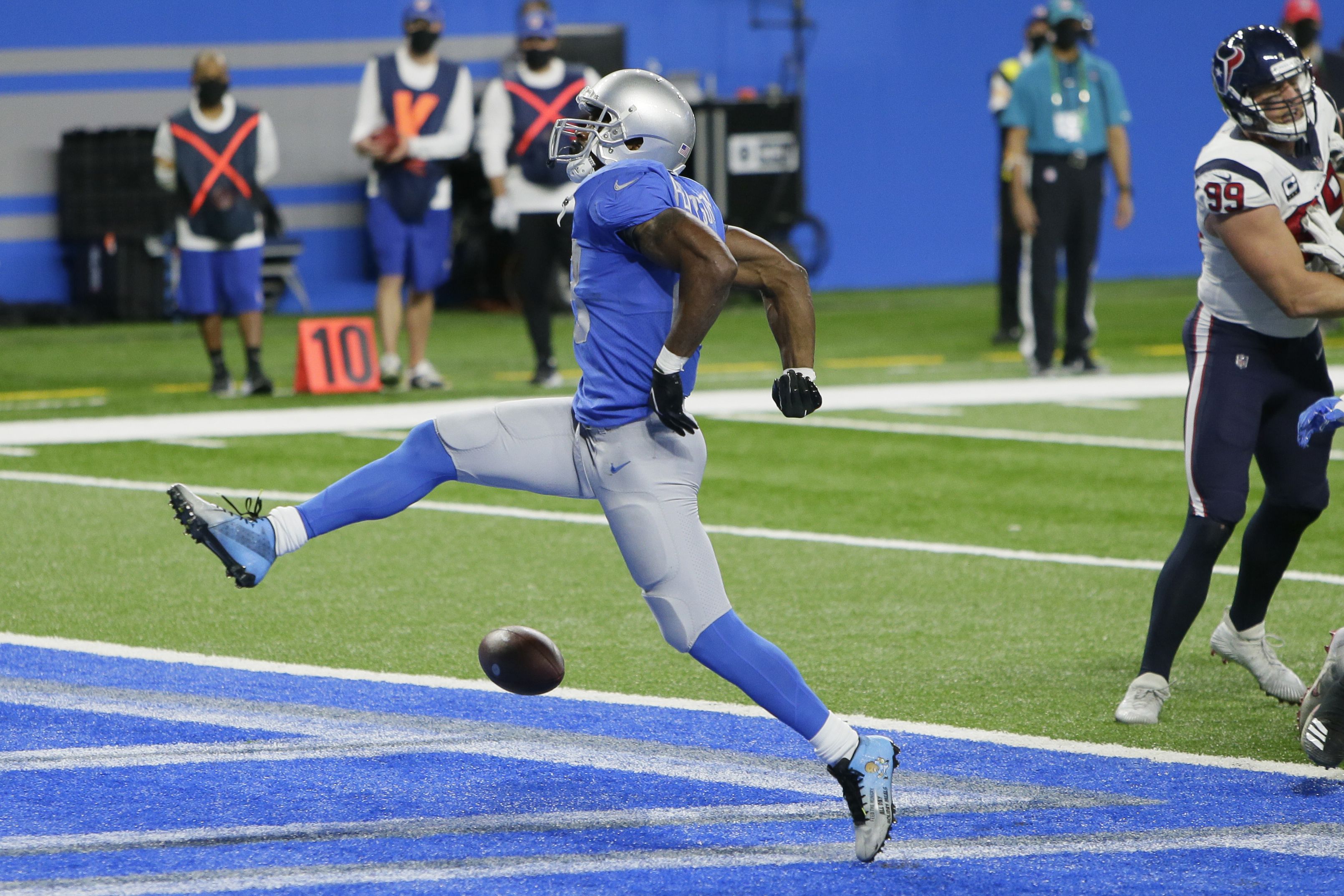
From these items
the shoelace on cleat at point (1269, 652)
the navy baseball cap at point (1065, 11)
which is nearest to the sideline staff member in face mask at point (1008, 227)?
the navy baseball cap at point (1065, 11)

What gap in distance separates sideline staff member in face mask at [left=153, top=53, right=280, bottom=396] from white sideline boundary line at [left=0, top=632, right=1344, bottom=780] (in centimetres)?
612

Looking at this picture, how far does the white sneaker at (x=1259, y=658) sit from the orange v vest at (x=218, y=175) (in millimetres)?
7946

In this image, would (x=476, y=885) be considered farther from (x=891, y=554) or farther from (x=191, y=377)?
(x=191, y=377)

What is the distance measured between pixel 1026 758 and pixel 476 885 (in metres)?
1.68

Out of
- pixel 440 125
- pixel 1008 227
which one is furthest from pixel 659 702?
pixel 1008 227

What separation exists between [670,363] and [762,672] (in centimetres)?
72

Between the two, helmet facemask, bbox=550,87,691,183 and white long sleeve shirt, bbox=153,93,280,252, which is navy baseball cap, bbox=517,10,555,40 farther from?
helmet facemask, bbox=550,87,691,183

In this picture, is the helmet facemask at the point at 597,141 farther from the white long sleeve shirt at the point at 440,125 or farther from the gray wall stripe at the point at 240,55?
the gray wall stripe at the point at 240,55

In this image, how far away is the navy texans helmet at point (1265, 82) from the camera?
511 centimetres

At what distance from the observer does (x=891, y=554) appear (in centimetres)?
781

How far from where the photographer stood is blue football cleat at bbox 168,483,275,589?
460 centimetres

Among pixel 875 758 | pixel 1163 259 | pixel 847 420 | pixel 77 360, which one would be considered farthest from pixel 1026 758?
pixel 1163 259

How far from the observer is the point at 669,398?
429 cm

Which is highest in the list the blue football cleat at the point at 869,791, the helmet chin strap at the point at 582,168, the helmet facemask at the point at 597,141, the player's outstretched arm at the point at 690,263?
the helmet facemask at the point at 597,141
